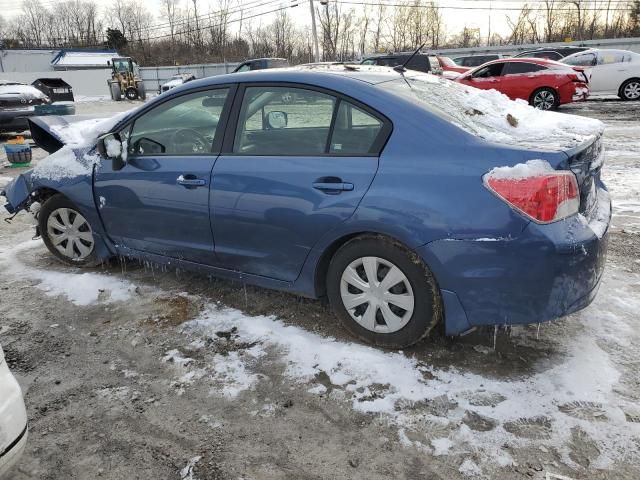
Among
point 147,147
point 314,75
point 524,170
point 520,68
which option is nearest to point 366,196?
point 524,170

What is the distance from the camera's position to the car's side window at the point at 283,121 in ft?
10.1

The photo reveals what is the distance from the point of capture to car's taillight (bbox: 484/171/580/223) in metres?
2.46

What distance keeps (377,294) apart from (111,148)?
7.23 feet

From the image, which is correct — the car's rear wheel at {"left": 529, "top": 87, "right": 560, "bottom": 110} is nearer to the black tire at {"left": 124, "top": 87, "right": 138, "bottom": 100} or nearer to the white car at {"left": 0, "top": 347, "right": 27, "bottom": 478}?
the white car at {"left": 0, "top": 347, "right": 27, "bottom": 478}

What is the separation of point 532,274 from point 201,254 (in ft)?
7.01

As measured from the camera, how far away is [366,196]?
110 inches

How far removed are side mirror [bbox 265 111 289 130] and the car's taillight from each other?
1405 mm

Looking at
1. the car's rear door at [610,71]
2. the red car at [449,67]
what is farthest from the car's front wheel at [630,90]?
the red car at [449,67]

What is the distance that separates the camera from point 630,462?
2.16 metres

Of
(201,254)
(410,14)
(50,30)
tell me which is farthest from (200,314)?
(50,30)

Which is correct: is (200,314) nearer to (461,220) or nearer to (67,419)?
(67,419)

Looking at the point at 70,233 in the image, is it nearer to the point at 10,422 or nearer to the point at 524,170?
the point at 10,422

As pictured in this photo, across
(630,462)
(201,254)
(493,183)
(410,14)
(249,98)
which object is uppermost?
(410,14)

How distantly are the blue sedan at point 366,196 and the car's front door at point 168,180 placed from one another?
0.04 ft
